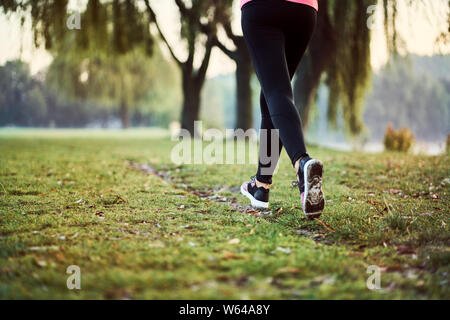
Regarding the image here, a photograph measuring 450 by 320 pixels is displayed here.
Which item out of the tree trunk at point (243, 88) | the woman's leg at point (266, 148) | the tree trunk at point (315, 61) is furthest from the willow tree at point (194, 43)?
the woman's leg at point (266, 148)

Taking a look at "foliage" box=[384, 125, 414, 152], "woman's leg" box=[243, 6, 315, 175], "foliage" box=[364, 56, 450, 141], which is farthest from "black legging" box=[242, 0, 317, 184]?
"foliage" box=[364, 56, 450, 141]

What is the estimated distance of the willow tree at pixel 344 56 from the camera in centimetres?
751

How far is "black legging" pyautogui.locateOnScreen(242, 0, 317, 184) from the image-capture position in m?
2.33

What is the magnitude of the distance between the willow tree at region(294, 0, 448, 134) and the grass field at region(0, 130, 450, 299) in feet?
16.3

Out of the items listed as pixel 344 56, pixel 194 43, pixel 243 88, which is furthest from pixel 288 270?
pixel 194 43

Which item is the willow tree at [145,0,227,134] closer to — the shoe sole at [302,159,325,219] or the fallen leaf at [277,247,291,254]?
the shoe sole at [302,159,325,219]

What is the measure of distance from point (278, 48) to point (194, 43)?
10.8 meters

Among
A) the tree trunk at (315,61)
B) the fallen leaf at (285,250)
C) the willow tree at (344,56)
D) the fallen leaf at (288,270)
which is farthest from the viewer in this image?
the tree trunk at (315,61)

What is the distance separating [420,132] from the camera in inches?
1416

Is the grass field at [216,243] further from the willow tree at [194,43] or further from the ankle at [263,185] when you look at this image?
the willow tree at [194,43]

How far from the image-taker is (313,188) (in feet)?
7.29

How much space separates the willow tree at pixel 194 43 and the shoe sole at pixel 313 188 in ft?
28.3

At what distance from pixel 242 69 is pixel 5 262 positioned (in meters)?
10.7
